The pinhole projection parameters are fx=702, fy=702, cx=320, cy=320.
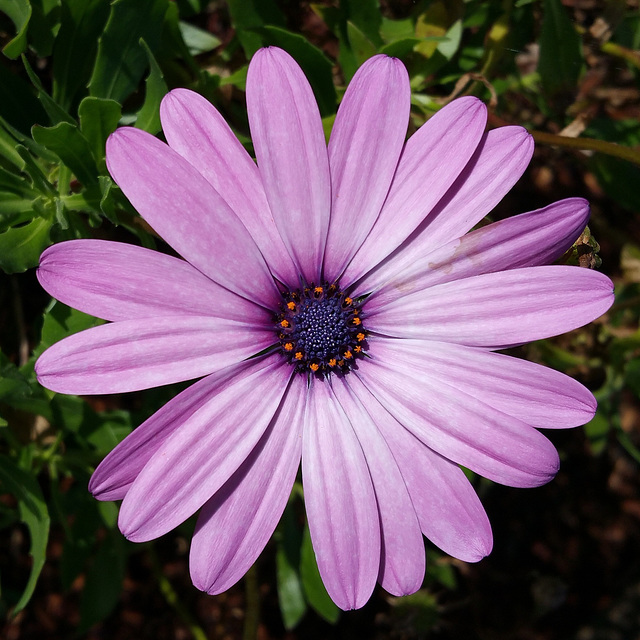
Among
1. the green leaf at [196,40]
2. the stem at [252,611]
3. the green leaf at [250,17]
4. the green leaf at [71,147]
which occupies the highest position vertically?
the green leaf at [250,17]

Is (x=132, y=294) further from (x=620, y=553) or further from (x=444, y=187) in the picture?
(x=620, y=553)

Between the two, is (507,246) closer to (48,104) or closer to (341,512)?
(341,512)

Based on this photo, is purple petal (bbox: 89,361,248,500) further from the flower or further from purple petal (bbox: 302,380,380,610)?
purple petal (bbox: 302,380,380,610)

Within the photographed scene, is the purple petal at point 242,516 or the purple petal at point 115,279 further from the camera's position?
the purple petal at point 242,516

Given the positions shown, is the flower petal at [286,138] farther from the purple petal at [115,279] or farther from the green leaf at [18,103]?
the green leaf at [18,103]

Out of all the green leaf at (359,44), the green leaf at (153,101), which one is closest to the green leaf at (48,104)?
the green leaf at (153,101)

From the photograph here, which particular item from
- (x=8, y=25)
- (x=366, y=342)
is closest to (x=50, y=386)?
(x=366, y=342)

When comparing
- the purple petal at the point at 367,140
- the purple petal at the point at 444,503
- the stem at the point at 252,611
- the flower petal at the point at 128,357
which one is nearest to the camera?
the flower petal at the point at 128,357

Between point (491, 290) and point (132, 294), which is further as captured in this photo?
point (491, 290)
